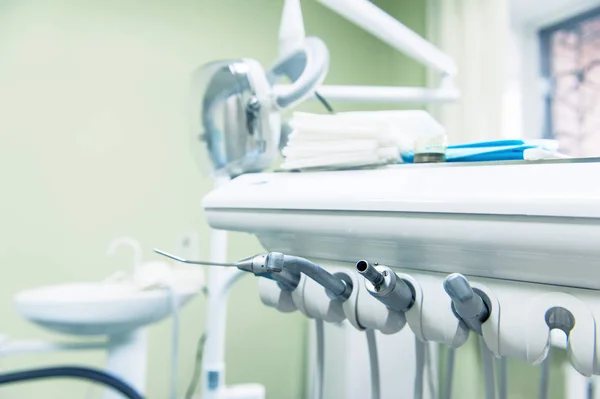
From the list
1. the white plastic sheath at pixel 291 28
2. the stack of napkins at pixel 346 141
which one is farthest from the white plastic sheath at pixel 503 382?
the white plastic sheath at pixel 291 28

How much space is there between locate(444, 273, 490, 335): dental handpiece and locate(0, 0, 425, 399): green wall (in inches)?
60.1

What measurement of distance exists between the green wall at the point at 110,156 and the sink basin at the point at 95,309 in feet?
1.42

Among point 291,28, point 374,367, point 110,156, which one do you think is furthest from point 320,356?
point 110,156

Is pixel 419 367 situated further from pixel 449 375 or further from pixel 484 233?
pixel 484 233

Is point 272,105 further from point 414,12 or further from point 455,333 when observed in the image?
point 414,12

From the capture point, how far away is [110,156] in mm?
1794

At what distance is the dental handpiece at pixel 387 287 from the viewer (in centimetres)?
42

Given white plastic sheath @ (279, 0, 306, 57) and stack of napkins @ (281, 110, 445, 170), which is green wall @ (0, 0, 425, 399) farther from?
stack of napkins @ (281, 110, 445, 170)

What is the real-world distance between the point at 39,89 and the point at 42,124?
12 centimetres

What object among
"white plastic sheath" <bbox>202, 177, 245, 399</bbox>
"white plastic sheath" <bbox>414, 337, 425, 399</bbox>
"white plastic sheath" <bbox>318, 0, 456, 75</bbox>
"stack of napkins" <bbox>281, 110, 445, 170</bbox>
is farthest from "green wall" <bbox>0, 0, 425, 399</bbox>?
"white plastic sheath" <bbox>414, 337, 425, 399</bbox>

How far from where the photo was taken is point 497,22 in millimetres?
1689

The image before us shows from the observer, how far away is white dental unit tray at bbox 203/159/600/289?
0.36m

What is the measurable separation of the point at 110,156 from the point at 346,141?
139cm

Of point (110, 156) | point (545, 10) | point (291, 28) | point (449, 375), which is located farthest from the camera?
point (545, 10)
